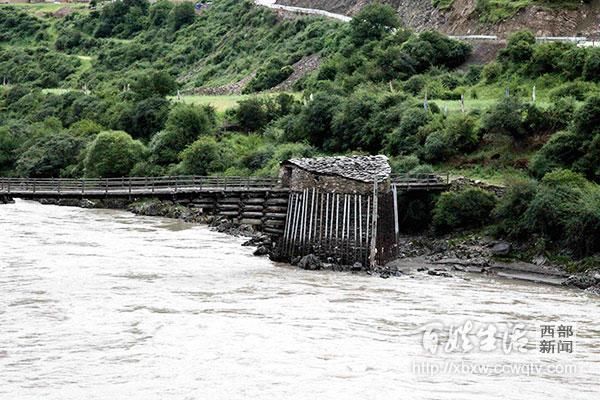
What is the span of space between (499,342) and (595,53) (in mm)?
37127

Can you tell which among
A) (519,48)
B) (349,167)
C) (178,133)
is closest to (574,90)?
(519,48)

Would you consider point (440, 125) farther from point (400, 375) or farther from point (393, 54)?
point (400, 375)

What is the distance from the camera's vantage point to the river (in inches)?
1107

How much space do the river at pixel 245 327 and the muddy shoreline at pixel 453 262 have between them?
1.06 meters

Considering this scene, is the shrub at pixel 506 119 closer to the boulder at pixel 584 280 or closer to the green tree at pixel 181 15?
the boulder at pixel 584 280

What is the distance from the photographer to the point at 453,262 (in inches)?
1930

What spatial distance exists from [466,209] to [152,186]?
1499 cm

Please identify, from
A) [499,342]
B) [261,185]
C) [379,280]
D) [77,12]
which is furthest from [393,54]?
[77,12]

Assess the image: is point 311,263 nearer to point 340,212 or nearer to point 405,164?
point 340,212

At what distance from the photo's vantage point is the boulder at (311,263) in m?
46.2

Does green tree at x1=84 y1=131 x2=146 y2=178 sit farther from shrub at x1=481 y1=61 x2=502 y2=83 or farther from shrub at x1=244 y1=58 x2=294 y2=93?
shrub at x1=481 y1=61 x2=502 y2=83

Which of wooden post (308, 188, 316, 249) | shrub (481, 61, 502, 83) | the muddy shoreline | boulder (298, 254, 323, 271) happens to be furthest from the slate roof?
shrub (481, 61, 502, 83)

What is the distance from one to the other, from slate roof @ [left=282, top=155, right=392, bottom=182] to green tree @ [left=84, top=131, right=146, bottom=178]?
28736mm

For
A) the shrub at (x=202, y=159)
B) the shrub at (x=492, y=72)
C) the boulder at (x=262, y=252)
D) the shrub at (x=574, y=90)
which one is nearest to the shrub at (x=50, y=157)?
the shrub at (x=202, y=159)
